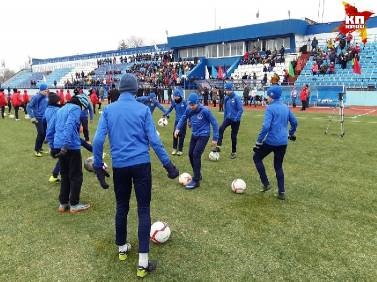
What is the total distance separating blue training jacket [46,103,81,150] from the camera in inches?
252

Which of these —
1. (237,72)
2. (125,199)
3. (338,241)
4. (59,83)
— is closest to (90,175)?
(125,199)

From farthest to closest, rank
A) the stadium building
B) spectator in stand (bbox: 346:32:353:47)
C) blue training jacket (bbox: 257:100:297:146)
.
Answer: spectator in stand (bbox: 346:32:353:47)
the stadium building
blue training jacket (bbox: 257:100:297:146)

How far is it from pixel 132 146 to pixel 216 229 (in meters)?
2.29

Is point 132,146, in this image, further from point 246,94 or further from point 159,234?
point 246,94

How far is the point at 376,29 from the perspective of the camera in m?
36.2

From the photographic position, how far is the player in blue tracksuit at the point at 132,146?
446cm

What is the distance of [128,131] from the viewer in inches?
176

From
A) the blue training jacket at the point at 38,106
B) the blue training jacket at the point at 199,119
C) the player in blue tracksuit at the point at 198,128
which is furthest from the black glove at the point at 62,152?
the blue training jacket at the point at 38,106

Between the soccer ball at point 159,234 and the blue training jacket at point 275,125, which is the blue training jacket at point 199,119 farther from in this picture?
the soccer ball at point 159,234

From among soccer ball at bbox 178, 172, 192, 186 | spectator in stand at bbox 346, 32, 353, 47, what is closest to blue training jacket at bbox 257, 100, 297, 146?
soccer ball at bbox 178, 172, 192, 186

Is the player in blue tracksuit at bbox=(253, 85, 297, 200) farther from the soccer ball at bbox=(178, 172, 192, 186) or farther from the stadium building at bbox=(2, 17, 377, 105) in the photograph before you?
the stadium building at bbox=(2, 17, 377, 105)

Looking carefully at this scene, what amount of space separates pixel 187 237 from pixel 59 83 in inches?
2493

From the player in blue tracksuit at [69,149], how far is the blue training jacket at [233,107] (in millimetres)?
5382

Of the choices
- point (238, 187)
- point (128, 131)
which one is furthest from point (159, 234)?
point (238, 187)
